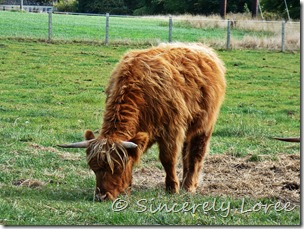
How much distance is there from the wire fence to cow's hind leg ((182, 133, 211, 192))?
18.4 meters

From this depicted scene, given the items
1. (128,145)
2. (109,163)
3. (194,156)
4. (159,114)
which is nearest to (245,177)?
(194,156)

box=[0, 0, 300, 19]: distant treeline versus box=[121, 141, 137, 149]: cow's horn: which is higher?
box=[0, 0, 300, 19]: distant treeline

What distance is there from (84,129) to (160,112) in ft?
16.3

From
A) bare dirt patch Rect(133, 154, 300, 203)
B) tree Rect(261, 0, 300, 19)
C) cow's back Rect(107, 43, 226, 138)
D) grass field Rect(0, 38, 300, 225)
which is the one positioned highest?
tree Rect(261, 0, 300, 19)

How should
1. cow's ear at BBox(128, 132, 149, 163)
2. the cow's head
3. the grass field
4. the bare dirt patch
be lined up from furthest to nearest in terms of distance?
the bare dirt patch, cow's ear at BBox(128, 132, 149, 163), the cow's head, the grass field

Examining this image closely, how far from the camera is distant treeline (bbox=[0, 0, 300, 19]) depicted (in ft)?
156

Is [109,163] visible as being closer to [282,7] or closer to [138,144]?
[138,144]

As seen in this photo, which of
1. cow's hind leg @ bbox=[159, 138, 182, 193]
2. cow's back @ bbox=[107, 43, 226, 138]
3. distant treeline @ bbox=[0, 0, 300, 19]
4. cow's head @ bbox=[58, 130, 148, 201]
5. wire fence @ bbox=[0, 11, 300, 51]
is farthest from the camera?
distant treeline @ bbox=[0, 0, 300, 19]

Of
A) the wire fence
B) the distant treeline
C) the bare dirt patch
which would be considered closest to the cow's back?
the bare dirt patch

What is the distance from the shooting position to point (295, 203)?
796 centimetres

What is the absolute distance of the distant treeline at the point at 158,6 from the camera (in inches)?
1877

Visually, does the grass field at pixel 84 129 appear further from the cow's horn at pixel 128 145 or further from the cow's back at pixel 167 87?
the cow's back at pixel 167 87

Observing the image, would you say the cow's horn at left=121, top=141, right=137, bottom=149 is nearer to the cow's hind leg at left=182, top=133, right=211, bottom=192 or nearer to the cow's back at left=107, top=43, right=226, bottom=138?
the cow's back at left=107, top=43, right=226, bottom=138

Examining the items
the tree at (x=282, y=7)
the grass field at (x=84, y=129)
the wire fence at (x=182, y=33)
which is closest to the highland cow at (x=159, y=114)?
the grass field at (x=84, y=129)
